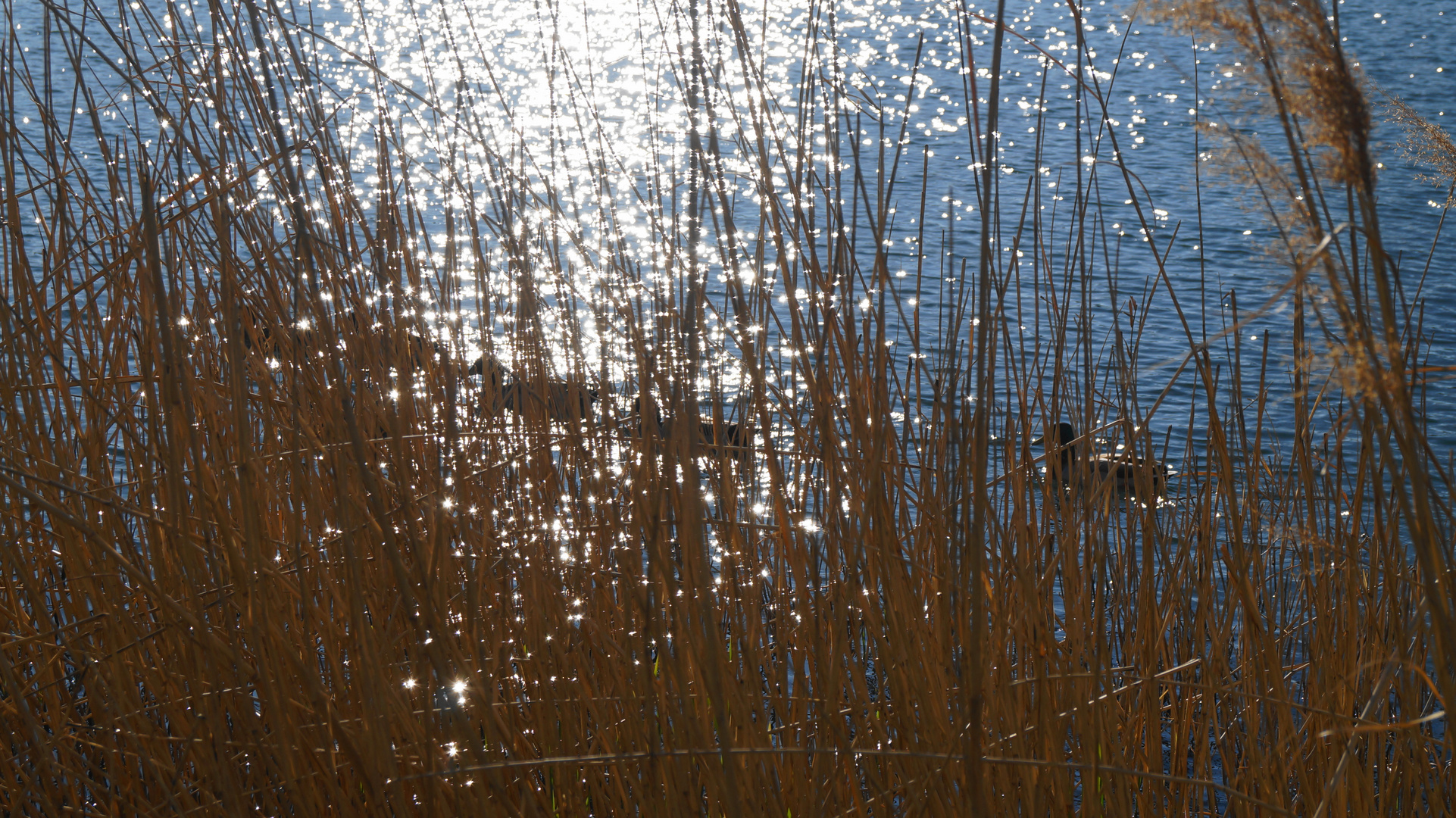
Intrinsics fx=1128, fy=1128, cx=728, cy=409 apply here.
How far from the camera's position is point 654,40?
240 inches

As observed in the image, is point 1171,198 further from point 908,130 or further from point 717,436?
point 717,436

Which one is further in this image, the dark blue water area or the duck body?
the dark blue water area

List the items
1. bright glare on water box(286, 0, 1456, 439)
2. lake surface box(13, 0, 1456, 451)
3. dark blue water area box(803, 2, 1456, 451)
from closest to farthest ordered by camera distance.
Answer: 1. bright glare on water box(286, 0, 1456, 439)
2. lake surface box(13, 0, 1456, 451)
3. dark blue water area box(803, 2, 1456, 451)

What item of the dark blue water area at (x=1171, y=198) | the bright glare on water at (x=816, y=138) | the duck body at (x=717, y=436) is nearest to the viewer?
the duck body at (x=717, y=436)

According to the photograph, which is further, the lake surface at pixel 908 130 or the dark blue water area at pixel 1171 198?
the dark blue water area at pixel 1171 198

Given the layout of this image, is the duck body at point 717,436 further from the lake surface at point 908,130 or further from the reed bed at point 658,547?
the lake surface at point 908,130

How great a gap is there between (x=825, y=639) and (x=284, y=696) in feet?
2.24

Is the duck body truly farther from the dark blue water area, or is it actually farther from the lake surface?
the dark blue water area

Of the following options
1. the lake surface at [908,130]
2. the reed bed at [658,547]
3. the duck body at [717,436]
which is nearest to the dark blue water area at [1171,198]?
the lake surface at [908,130]

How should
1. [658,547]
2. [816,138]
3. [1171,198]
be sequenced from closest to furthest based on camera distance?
[658,547] < [816,138] < [1171,198]

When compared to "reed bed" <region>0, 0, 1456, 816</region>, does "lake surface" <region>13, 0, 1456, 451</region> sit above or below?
above

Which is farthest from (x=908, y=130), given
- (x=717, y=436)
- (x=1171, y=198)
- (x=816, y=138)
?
(x=717, y=436)

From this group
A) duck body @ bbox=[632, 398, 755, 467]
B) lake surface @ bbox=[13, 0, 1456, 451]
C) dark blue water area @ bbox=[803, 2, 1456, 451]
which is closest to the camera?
duck body @ bbox=[632, 398, 755, 467]

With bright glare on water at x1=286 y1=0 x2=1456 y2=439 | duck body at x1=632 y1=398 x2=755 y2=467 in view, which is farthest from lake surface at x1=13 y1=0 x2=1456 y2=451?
duck body at x1=632 y1=398 x2=755 y2=467
